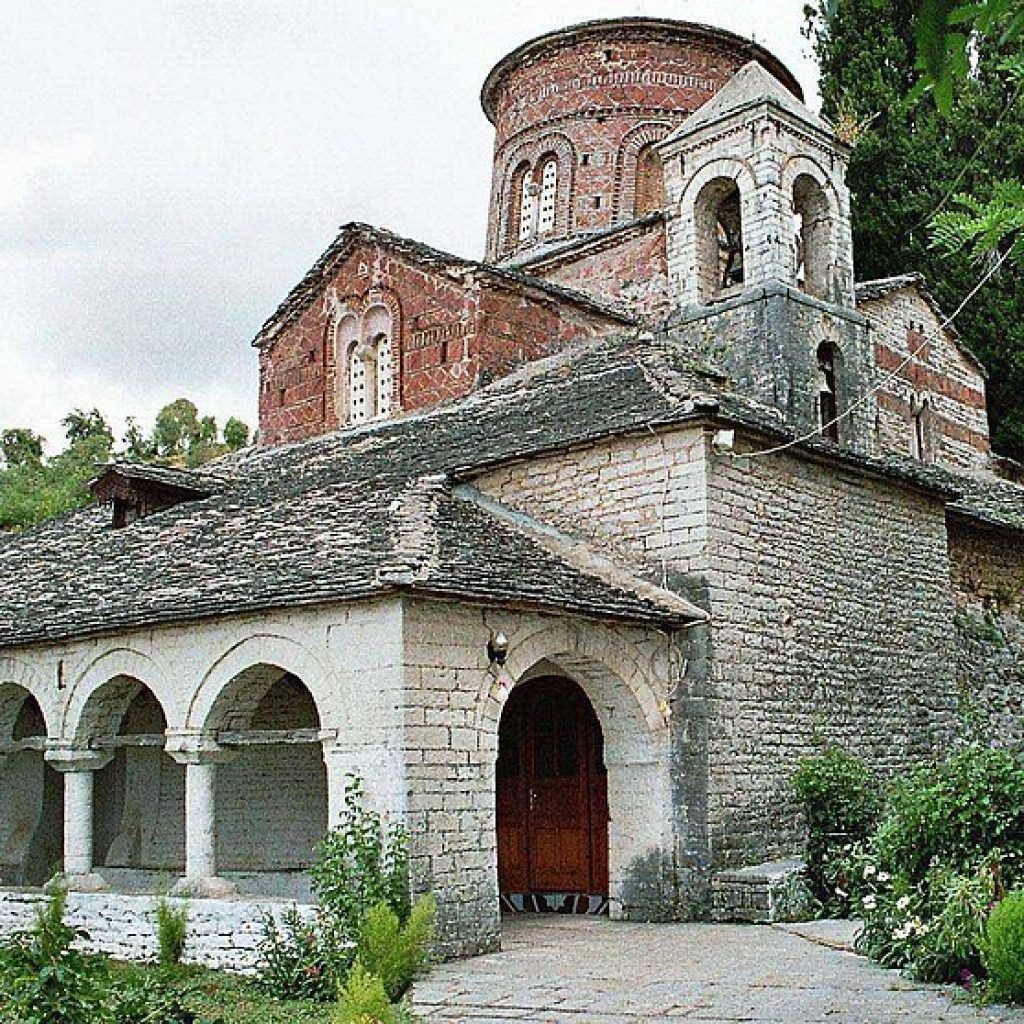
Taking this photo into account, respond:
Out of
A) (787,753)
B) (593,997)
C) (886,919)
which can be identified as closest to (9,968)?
(593,997)

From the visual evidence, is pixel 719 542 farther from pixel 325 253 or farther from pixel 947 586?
pixel 325 253

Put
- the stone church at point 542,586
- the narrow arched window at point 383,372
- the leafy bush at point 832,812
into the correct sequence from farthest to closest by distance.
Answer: the narrow arched window at point 383,372
the leafy bush at point 832,812
the stone church at point 542,586

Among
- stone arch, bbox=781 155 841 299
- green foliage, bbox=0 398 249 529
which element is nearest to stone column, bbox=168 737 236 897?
stone arch, bbox=781 155 841 299

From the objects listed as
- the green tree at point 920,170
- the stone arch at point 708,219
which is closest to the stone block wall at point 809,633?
the stone arch at point 708,219

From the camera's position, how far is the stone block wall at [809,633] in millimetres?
→ 11906

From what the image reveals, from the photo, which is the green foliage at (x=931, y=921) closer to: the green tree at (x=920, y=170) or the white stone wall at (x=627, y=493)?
the white stone wall at (x=627, y=493)

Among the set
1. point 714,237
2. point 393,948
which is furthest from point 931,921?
point 714,237

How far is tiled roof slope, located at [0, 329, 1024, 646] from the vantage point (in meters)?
10.6

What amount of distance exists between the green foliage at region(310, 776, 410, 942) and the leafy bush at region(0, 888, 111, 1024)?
225 cm

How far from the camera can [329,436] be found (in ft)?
57.0

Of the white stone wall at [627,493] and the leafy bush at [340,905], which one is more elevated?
the white stone wall at [627,493]

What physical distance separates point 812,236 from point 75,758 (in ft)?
33.3

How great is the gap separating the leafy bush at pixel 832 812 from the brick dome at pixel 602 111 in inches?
406

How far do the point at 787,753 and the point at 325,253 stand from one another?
925 cm
